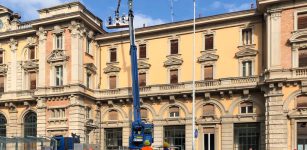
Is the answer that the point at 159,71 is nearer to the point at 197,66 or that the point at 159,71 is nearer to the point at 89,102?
the point at 197,66

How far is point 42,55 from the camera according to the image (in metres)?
46.6

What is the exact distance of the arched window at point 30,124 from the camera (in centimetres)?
4719

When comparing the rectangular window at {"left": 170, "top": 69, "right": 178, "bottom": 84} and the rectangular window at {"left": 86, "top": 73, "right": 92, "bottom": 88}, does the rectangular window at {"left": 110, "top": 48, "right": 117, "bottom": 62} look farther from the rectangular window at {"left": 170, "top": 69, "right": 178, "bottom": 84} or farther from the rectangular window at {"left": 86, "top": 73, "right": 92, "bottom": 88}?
the rectangular window at {"left": 170, "top": 69, "right": 178, "bottom": 84}

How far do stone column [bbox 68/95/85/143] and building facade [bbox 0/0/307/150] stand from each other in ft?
0.34

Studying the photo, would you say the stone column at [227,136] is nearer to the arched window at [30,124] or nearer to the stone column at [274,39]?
the stone column at [274,39]

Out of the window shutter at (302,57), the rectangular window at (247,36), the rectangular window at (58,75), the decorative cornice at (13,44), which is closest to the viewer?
the window shutter at (302,57)

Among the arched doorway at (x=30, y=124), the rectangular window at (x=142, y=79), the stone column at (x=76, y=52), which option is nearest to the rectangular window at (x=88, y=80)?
the stone column at (x=76, y=52)

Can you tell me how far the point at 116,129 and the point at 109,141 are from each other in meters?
1.69

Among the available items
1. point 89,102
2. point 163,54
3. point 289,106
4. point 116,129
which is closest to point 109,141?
point 116,129

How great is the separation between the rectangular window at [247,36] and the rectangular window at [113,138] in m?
16.3

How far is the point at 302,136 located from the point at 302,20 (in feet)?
33.3

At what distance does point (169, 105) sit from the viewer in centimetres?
4391

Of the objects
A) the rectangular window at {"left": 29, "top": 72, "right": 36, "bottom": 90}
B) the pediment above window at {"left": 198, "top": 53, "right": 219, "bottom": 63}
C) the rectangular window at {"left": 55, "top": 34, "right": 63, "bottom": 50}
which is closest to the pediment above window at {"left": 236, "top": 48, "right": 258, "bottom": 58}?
the pediment above window at {"left": 198, "top": 53, "right": 219, "bottom": 63}

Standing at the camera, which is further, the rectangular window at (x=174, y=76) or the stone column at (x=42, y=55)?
the stone column at (x=42, y=55)
